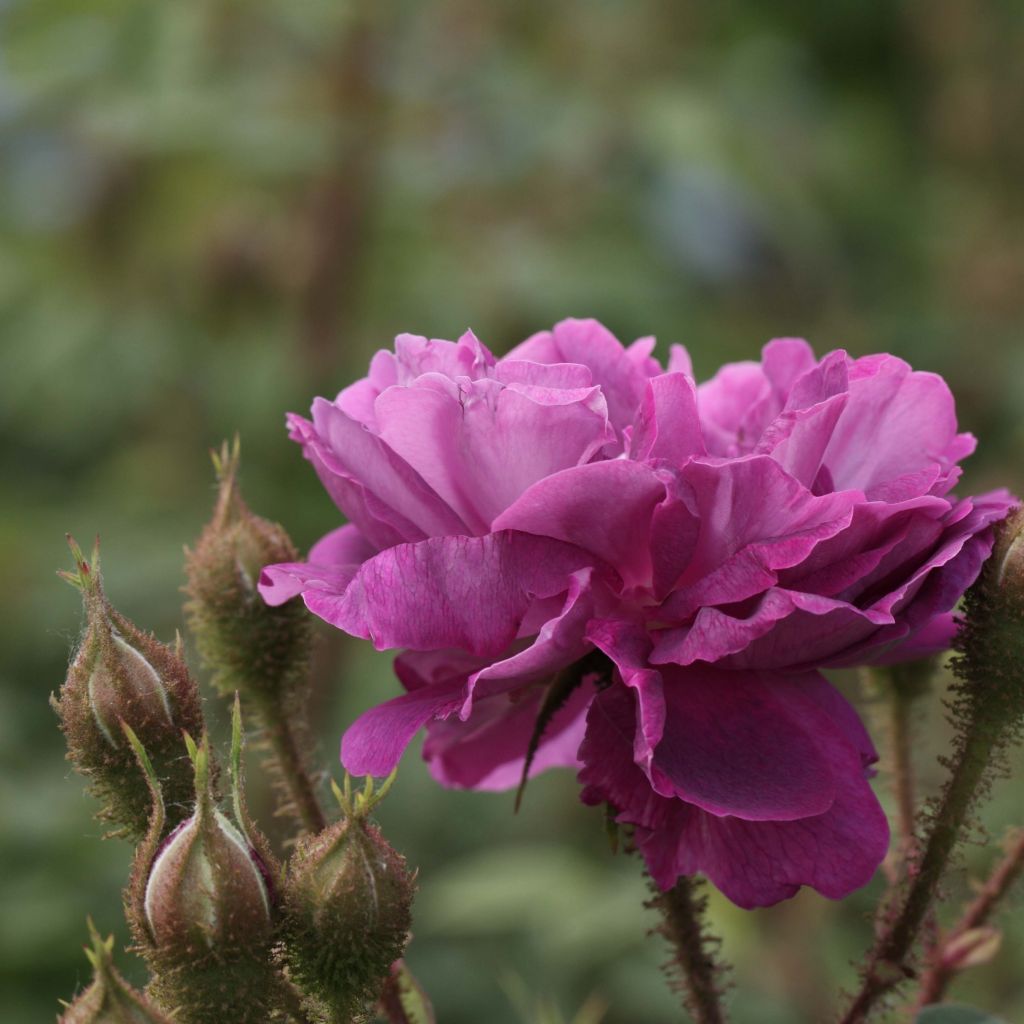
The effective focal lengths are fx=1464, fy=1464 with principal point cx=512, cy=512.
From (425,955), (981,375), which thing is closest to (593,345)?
(425,955)

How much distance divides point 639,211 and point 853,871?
8.12ft

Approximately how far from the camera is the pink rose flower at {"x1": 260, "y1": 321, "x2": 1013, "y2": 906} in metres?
0.98


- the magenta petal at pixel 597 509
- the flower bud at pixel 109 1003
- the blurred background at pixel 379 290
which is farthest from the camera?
the blurred background at pixel 379 290

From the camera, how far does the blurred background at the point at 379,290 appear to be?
2504 mm

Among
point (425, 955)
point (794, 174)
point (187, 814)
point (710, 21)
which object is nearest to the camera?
point (187, 814)

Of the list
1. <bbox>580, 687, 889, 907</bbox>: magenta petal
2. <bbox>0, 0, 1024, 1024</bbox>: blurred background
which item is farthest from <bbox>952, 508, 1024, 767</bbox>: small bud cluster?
<bbox>0, 0, 1024, 1024</bbox>: blurred background

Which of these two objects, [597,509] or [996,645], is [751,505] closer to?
[597,509]

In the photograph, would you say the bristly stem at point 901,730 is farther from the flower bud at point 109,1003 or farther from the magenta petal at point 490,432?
the flower bud at point 109,1003

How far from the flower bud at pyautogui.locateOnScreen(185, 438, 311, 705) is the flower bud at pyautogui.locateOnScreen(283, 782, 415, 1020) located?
11.4 inches

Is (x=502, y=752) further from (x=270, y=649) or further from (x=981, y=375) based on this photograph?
(x=981, y=375)

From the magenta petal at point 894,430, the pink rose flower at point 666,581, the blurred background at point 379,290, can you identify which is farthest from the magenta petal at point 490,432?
the blurred background at point 379,290

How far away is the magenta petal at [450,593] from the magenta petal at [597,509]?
0.9 inches

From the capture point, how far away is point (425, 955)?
9.54ft

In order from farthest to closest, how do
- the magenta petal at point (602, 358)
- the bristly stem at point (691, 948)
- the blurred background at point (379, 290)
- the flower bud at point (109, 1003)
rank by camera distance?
the blurred background at point (379, 290), the magenta petal at point (602, 358), the bristly stem at point (691, 948), the flower bud at point (109, 1003)
